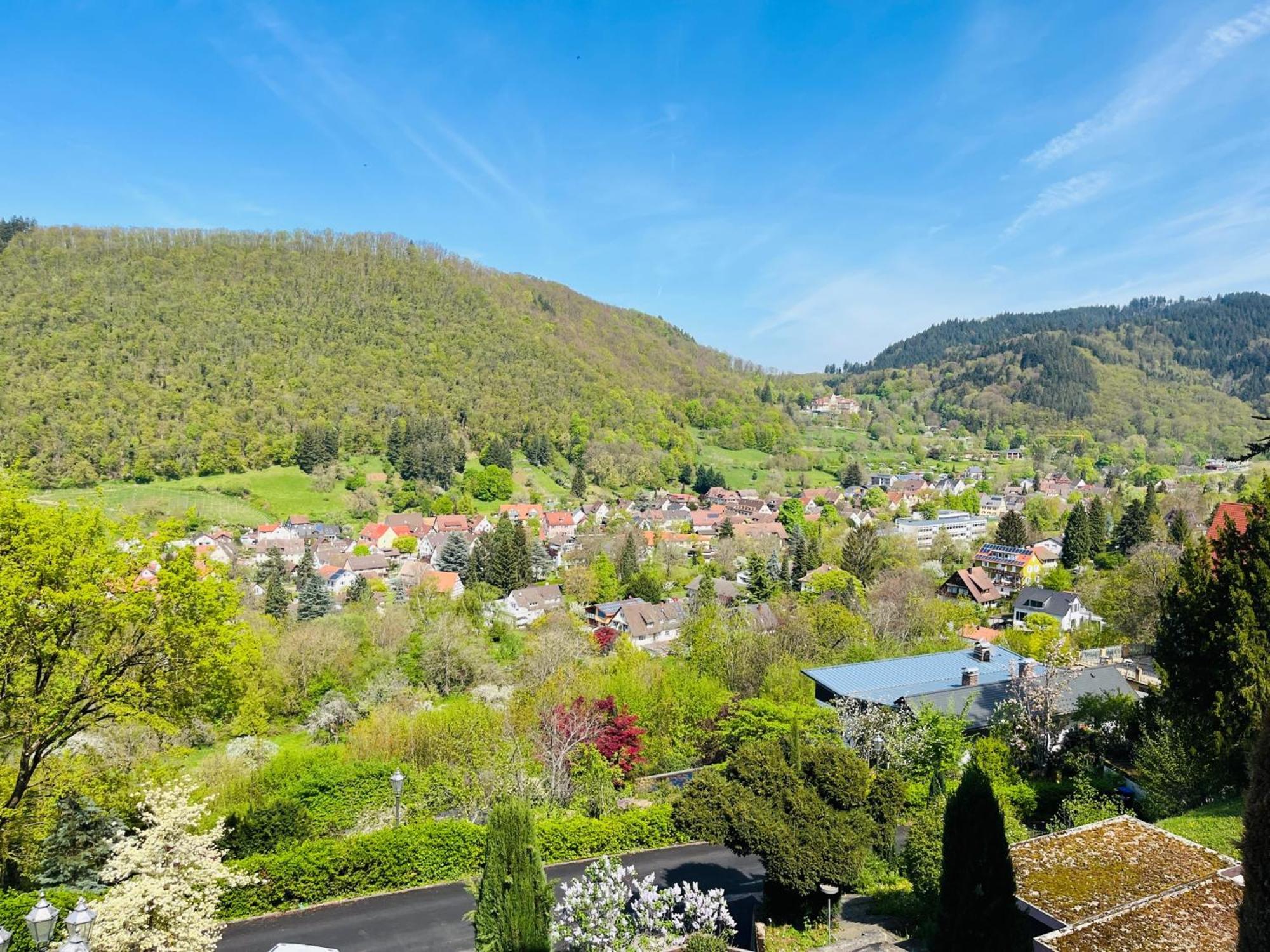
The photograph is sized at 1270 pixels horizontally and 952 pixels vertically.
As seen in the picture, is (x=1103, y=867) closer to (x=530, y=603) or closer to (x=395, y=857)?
(x=395, y=857)

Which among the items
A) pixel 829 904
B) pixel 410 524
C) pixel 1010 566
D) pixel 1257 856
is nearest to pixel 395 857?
pixel 829 904

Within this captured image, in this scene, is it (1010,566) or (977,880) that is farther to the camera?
(1010,566)

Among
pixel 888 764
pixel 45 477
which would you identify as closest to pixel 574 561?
pixel 888 764

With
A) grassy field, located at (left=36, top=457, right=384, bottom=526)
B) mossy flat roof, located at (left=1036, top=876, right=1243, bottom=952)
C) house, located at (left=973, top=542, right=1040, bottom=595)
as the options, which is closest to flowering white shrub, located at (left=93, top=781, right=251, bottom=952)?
mossy flat roof, located at (left=1036, top=876, right=1243, bottom=952)

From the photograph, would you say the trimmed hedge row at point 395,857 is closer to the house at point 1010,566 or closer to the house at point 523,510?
the house at point 1010,566

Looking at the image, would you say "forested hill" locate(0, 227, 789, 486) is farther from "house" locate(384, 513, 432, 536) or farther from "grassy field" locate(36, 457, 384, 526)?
"house" locate(384, 513, 432, 536)

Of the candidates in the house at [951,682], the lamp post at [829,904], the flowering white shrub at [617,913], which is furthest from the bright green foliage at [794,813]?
the house at [951,682]

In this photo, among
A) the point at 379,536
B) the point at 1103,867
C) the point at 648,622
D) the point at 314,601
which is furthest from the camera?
the point at 379,536
